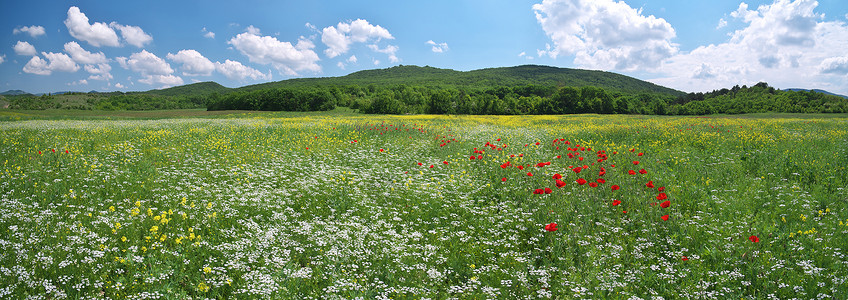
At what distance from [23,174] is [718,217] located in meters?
13.1

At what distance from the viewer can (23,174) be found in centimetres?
713

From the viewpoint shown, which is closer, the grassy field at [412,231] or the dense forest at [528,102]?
the grassy field at [412,231]

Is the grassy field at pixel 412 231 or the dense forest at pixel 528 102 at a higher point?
the dense forest at pixel 528 102

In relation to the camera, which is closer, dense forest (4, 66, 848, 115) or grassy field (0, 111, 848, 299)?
grassy field (0, 111, 848, 299)

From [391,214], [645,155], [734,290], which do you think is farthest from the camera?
[645,155]

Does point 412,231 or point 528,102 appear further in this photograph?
point 528,102

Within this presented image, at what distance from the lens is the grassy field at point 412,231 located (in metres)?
3.82

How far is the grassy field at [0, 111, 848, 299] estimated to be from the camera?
382 cm

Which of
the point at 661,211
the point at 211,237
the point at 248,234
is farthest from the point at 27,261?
the point at 661,211

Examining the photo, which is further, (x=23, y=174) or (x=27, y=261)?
(x=23, y=174)

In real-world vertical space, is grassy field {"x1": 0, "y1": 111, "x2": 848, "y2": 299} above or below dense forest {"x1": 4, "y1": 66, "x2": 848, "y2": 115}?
below

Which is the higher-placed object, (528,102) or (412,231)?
(528,102)

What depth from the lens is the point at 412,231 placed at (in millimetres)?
5457

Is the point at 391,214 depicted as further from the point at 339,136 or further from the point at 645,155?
the point at 339,136
